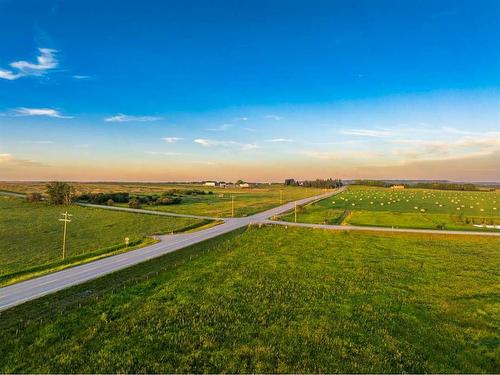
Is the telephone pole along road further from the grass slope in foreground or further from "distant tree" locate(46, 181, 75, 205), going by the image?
"distant tree" locate(46, 181, 75, 205)

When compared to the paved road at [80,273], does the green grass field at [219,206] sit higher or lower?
higher

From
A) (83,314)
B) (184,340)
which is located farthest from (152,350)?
(83,314)

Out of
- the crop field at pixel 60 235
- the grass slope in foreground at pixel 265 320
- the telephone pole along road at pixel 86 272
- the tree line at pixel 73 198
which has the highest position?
the tree line at pixel 73 198

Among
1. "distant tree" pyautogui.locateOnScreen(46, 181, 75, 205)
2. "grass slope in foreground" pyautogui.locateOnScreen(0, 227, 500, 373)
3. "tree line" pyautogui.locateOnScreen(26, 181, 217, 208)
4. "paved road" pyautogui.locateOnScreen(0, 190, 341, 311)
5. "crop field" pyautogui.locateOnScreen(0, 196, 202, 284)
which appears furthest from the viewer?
"tree line" pyautogui.locateOnScreen(26, 181, 217, 208)

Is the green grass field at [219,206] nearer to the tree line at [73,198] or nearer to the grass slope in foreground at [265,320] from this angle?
the tree line at [73,198]

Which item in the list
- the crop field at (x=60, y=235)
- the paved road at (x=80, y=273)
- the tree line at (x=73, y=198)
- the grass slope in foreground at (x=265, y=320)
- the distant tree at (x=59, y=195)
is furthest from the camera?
the tree line at (x=73, y=198)

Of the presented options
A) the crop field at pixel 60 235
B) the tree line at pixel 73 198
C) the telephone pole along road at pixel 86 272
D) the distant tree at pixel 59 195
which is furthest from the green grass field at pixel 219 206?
the telephone pole along road at pixel 86 272

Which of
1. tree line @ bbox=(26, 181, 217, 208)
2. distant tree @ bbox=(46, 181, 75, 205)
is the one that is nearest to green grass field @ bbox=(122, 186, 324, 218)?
tree line @ bbox=(26, 181, 217, 208)
